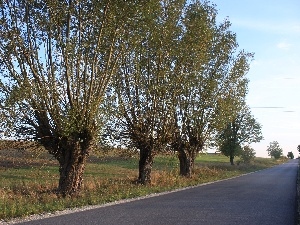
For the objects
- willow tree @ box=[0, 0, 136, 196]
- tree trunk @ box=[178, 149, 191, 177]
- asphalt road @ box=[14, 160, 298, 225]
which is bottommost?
asphalt road @ box=[14, 160, 298, 225]

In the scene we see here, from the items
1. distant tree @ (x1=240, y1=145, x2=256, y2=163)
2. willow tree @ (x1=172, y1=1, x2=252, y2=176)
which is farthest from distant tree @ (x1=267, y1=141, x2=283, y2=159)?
willow tree @ (x1=172, y1=1, x2=252, y2=176)

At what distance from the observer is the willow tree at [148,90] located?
2196 cm

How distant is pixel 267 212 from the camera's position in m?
12.8

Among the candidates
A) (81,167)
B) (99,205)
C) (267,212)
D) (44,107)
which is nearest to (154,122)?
(81,167)

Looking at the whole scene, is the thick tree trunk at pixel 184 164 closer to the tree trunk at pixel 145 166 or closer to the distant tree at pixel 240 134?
the tree trunk at pixel 145 166

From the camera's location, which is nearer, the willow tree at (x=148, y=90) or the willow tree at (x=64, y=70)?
the willow tree at (x=64, y=70)

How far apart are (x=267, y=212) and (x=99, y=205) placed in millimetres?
5807

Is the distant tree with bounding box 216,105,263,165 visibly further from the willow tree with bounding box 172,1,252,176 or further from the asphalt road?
the asphalt road

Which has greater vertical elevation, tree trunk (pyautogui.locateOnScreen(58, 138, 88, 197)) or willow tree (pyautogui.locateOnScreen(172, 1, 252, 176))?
willow tree (pyautogui.locateOnScreen(172, 1, 252, 176))

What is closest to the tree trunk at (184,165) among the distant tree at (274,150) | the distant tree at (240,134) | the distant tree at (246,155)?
the distant tree at (240,134)

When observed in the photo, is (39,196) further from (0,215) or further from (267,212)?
(267,212)

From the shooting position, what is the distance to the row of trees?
1612cm

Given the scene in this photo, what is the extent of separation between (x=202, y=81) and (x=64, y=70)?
14.1 metres

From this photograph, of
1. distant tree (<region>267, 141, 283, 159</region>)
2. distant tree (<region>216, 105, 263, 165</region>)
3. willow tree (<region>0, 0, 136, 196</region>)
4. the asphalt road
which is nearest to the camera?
the asphalt road
